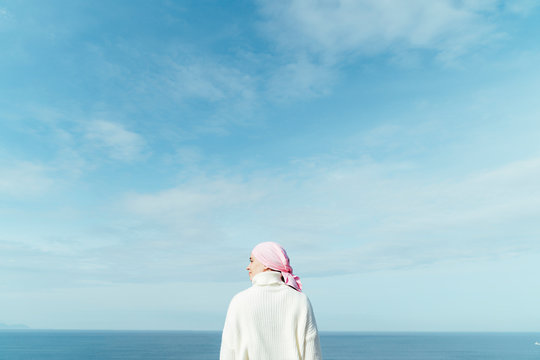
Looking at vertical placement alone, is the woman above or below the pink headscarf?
below

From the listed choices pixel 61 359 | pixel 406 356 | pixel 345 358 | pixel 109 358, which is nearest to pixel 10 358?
pixel 61 359

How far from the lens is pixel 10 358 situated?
327 feet

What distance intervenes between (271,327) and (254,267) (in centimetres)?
37

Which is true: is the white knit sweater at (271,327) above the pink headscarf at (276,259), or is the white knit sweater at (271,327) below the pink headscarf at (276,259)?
below

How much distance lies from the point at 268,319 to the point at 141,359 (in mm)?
102533

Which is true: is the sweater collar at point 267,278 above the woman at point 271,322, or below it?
above

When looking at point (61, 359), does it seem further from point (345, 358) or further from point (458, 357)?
point (458, 357)

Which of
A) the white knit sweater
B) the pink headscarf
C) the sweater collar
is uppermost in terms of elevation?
the pink headscarf

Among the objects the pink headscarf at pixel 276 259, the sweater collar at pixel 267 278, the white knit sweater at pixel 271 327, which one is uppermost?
the pink headscarf at pixel 276 259

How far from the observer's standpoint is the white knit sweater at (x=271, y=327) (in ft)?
7.94

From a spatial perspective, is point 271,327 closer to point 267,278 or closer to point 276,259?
point 267,278

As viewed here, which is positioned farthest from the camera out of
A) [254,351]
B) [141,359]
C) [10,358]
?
[10,358]

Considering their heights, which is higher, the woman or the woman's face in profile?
the woman's face in profile

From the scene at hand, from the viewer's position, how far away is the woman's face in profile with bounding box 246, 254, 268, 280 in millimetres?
2527
